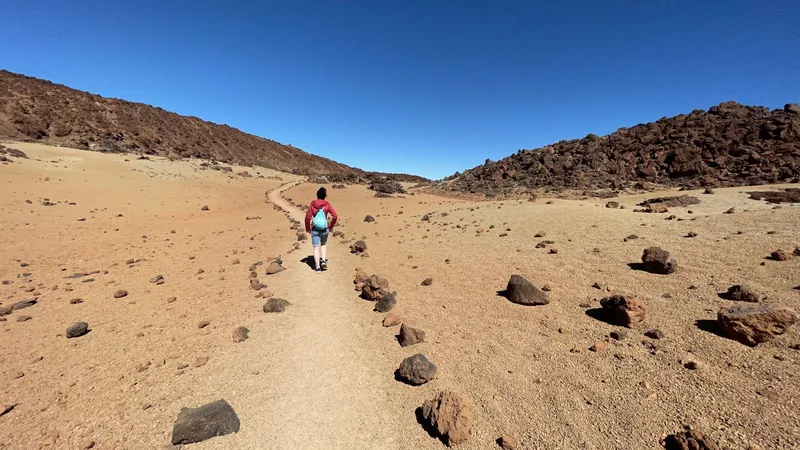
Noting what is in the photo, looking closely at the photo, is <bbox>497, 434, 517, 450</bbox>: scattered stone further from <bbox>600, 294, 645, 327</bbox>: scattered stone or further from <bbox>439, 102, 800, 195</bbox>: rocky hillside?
<bbox>439, 102, 800, 195</bbox>: rocky hillside

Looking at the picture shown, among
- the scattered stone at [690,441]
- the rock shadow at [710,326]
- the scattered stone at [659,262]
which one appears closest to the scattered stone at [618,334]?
the rock shadow at [710,326]

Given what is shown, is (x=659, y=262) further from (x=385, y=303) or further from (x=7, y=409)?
(x=7, y=409)

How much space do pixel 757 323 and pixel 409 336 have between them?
4.62 meters

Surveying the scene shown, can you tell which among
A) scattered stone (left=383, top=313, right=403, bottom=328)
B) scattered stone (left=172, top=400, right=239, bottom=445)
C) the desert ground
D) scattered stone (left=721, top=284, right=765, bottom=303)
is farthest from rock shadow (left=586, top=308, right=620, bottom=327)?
scattered stone (left=172, top=400, right=239, bottom=445)

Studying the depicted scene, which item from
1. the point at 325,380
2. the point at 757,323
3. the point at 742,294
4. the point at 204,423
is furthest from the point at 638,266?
the point at 204,423

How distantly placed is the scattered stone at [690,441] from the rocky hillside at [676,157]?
99.0ft

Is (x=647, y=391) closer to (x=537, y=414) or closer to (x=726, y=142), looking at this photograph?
(x=537, y=414)

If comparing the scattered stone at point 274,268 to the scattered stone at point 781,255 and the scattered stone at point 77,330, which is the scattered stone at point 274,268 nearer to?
the scattered stone at point 77,330

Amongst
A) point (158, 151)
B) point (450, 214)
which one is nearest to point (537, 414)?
point (450, 214)

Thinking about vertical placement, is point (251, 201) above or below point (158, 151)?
below

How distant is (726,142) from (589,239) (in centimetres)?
3267

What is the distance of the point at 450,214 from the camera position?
63.8 ft

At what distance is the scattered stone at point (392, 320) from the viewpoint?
602 cm

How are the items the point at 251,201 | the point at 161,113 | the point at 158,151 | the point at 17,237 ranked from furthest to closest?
the point at 161,113 → the point at 158,151 → the point at 251,201 → the point at 17,237
